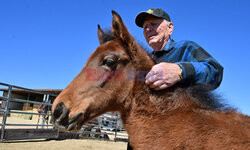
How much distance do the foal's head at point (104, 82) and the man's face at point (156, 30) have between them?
1.93ft

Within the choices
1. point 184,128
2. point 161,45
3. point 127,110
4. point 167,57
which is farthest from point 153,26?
point 184,128

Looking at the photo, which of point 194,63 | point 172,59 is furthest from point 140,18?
point 194,63

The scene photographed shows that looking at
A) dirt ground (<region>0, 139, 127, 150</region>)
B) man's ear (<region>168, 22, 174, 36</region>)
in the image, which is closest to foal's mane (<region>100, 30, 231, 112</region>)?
man's ear (<region>168, 22, 174, 36</region>)

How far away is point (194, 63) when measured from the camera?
2.30m

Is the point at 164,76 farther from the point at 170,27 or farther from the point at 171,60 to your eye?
the point at 170,27

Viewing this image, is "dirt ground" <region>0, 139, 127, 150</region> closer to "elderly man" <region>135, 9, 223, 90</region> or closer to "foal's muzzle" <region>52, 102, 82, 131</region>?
"foal's muzzle" <region>52, 102, 82, 131</region>

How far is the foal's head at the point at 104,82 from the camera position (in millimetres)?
2240

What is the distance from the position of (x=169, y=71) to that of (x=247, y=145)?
1.01 meters

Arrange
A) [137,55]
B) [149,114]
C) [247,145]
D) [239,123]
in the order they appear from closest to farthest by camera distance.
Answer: [247,145] → [239,123] → [149,114] → [137,55]

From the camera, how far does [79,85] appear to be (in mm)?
2398

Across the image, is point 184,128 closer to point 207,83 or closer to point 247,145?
point 247,145

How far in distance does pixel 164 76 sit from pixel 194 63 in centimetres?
44

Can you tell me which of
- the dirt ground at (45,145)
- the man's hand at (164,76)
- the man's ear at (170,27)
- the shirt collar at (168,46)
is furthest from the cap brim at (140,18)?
the dirt ground at (45,145)

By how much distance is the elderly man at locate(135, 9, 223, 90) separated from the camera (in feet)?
7.22
